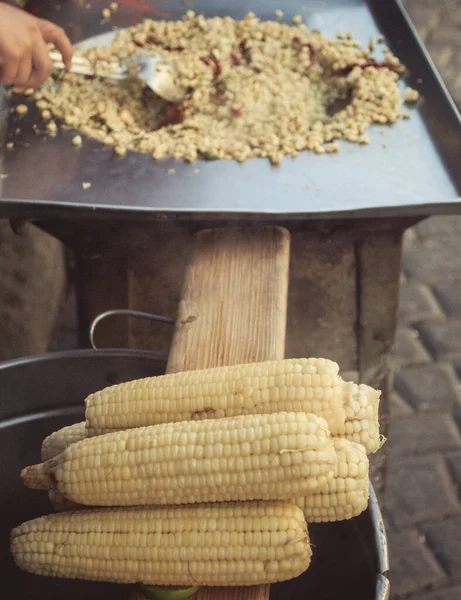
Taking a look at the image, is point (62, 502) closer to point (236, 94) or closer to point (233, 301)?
point (233, 301)

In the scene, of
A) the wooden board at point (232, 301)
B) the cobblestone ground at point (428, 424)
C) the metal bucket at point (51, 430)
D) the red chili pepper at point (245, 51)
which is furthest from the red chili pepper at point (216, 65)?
the cobblestone ground at point (428, 424)

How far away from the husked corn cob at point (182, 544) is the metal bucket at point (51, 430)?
294 millimetres

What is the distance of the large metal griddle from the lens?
74.1 inches

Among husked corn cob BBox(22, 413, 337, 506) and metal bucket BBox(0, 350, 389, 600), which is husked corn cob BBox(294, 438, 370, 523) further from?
metal bucket BBox(0, 350, 389, 600)

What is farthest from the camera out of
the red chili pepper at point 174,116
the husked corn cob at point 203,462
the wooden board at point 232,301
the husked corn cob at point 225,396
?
the red chili pepper at point 174,116

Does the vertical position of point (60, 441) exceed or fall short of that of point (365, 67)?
it falls short

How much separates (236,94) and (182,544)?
5.92 ft

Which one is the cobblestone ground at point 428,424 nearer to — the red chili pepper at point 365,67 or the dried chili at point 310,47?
the red chili pepper at point 365,67

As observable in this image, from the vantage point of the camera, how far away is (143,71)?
243 centimetres

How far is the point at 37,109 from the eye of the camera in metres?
2.33

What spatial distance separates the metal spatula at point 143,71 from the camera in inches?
94.7

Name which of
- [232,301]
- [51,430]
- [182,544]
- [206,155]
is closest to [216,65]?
[206,155]

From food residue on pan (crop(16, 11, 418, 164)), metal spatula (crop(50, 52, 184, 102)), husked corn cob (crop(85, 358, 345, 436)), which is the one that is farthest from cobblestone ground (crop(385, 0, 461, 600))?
metal spatula (crop(50, 52, 184, 102))

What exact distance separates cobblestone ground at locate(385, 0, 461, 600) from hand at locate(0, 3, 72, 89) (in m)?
2.07
